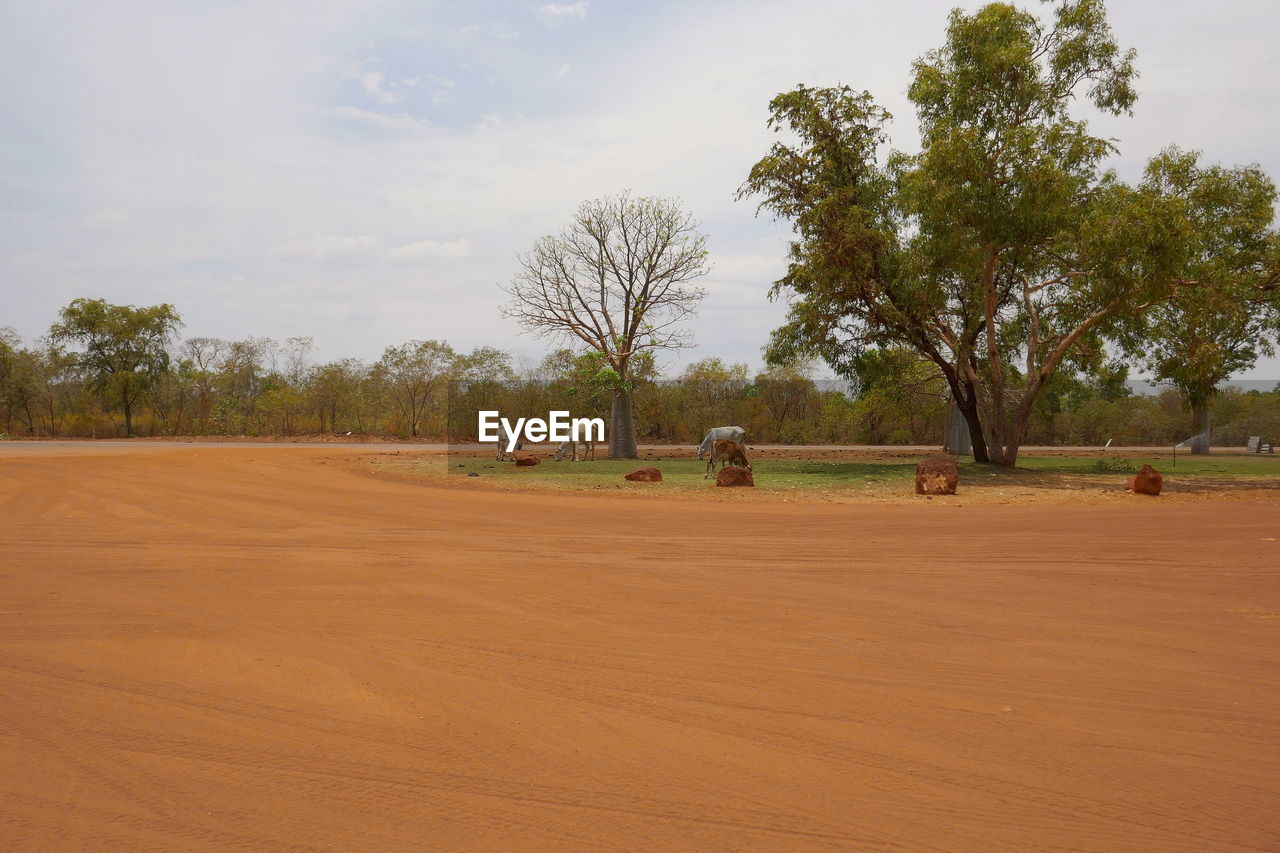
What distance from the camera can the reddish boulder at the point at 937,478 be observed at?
1600 centimetres

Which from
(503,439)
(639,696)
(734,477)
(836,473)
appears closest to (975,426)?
(836,473)

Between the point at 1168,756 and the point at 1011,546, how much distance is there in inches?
244

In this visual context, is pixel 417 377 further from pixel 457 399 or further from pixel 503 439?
pixel 503 439

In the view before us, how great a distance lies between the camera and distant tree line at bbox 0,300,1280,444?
35.8 meters

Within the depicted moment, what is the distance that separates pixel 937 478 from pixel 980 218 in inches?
311

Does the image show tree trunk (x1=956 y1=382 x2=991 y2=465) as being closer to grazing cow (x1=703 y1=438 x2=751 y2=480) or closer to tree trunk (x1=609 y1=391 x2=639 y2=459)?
grazing cow (x1=703 y1=438 x2=751 y2=480)

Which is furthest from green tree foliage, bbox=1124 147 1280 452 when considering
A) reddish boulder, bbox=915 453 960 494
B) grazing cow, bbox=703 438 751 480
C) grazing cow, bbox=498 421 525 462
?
grazing cow, bbox=498 421 525 462

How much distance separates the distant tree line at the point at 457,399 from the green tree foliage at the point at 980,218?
326 cm

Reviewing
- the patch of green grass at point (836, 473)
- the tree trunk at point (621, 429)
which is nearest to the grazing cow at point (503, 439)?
the patch of green grass at point (836, 473)

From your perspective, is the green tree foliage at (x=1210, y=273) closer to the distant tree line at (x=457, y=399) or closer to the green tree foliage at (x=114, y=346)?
the distant tree line at (x=457, y=399)

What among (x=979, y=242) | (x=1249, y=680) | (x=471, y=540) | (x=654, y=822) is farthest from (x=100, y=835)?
(x=979, y=242)

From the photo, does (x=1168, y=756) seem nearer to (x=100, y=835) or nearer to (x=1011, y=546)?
(x=100, y=835)

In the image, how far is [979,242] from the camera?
67.3ft

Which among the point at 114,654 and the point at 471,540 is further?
the point at 471,540
